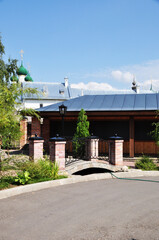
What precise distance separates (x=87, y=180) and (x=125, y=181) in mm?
1393

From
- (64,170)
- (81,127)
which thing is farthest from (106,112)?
(64,170)

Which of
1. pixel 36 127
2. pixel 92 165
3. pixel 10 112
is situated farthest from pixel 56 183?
pixel 36 127

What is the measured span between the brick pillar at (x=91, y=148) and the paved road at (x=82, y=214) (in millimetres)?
4246

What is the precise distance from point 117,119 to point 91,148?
502cm

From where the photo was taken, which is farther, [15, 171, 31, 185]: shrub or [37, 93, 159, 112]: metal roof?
[37, 93, 159, 112]: metal roof

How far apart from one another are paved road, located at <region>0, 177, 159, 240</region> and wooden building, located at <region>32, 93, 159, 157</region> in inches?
316

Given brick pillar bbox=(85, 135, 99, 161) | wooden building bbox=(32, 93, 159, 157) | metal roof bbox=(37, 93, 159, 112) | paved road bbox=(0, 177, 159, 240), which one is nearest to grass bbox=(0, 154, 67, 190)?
paved road bbox=(0, 177, 159, 240)

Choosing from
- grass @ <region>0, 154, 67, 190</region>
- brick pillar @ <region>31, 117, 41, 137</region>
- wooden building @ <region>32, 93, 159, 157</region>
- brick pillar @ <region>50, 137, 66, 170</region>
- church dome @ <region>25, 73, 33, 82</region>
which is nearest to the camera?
grass @ <region>0, 154, 67, 190</region>

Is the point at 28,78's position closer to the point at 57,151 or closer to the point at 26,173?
the point at 57,151

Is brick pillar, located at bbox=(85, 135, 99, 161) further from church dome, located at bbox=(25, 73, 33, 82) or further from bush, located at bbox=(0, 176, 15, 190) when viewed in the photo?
church dome, located at bbox=(25, 73, 33, 82)

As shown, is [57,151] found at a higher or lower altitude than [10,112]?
lower

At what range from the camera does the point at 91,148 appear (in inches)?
480

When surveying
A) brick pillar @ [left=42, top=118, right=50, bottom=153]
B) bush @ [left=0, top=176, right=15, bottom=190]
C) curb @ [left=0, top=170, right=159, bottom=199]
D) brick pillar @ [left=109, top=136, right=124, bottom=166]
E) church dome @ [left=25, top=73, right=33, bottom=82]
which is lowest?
curb @ [left=0, top=170, right=159, bottom=199]

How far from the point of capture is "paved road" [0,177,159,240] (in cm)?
433
